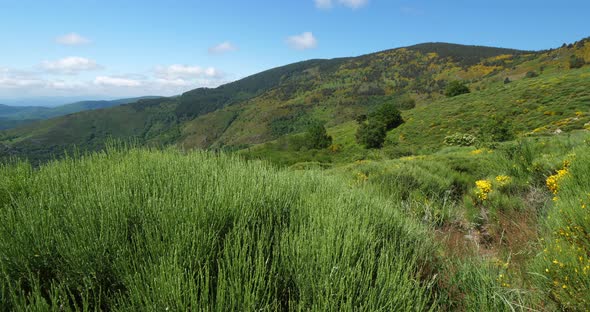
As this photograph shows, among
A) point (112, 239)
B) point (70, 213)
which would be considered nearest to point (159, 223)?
point (112, 239)

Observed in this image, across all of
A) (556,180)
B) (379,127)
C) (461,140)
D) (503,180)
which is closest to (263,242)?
(556,180)

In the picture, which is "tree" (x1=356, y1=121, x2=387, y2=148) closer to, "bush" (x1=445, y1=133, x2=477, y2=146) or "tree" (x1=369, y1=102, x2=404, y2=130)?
"tree" (x1=369, y1=102, x2=404, y2=130)

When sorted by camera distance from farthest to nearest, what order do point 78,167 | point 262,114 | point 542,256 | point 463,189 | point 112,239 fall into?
point 262,114
point 463,189
point 78,167
point 542,256
point 112,239

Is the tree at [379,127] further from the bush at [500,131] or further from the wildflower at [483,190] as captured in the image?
the wildflower at [483,190]

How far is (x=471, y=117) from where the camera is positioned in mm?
40812

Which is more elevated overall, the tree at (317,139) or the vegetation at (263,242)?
the vegetation at (263,242)

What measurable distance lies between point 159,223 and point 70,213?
67 cm

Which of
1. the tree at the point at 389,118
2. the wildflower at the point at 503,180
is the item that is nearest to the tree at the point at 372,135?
the tree at the point at 389,118

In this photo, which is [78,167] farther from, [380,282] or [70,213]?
[380,282]

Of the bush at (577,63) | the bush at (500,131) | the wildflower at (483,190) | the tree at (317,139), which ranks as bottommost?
the tree at (317,139)

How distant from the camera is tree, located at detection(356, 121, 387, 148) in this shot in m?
51.2

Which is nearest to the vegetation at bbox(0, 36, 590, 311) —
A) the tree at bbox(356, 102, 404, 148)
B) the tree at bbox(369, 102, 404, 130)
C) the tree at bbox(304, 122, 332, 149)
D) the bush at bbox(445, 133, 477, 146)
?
the bush at bbox(445, 133, 477, 146)

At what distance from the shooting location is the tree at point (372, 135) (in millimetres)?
51250

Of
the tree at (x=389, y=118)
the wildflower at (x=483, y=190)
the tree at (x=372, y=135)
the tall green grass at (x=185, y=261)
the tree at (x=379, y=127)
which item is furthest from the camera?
the tree at (x=389, y=118)
